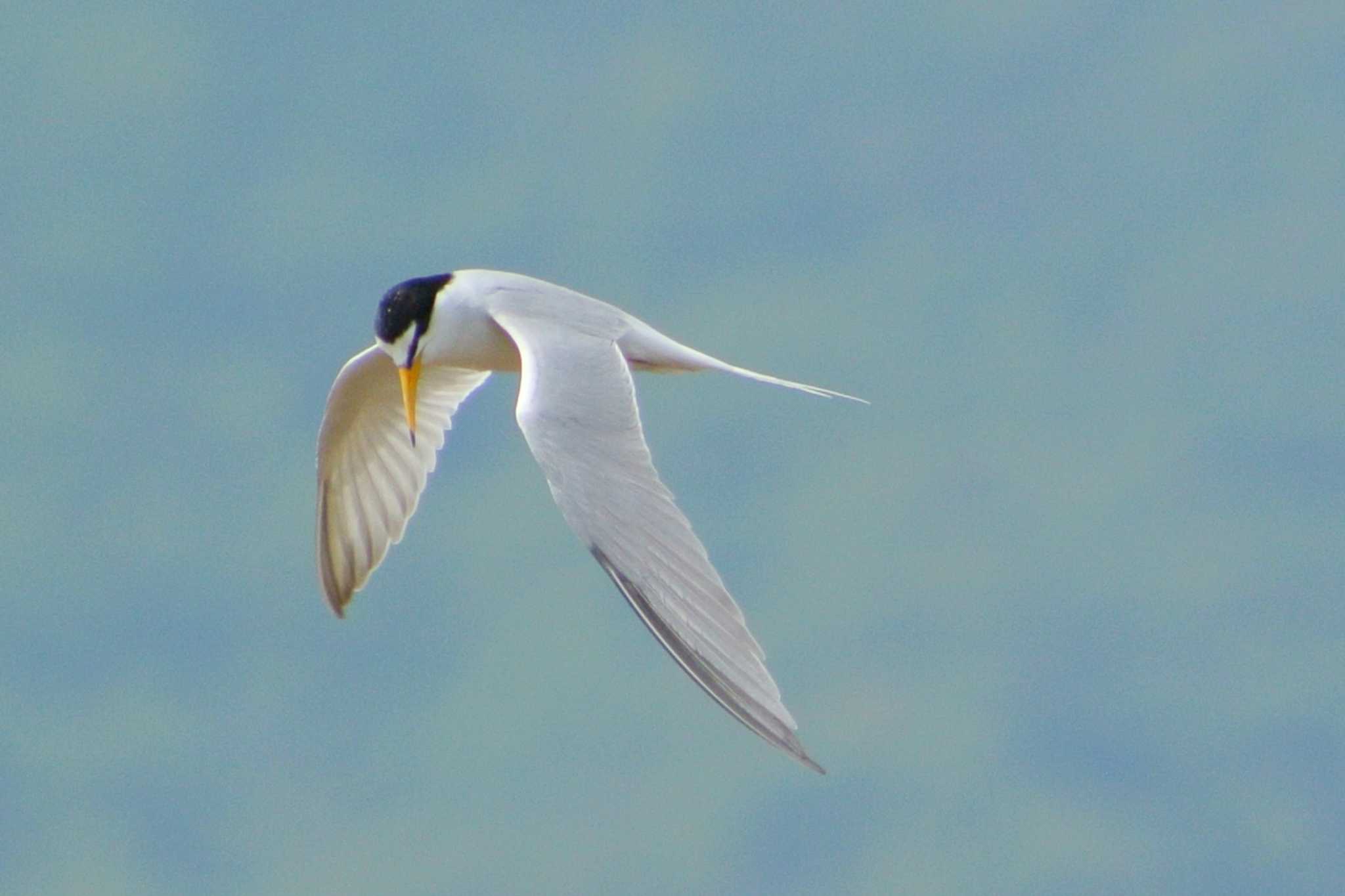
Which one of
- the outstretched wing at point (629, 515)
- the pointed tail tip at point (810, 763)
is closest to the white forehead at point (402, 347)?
the outstretched wing at point (629, 515)

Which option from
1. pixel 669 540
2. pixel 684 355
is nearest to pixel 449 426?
pixel 684 355

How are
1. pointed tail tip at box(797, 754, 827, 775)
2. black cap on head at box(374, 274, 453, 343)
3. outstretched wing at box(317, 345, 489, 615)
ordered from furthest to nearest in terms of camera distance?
outstretched wing at box(317, 345, 489, 615), black cap on head at box(374, 274, 453, 343), pointed tail tip at box(797, 754, 827, 775)

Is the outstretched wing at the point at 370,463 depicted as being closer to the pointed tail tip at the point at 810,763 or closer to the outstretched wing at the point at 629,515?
the outstretched wing at the point at 629,515

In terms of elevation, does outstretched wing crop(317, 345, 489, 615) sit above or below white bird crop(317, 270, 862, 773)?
below

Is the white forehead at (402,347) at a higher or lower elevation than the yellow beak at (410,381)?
higher

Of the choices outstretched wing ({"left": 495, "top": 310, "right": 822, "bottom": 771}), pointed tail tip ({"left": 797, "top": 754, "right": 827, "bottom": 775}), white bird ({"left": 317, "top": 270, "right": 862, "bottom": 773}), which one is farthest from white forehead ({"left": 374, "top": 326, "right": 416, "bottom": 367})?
pointed tail tip ({"left": 797, "top": 754, "right": 827, "bottom": 775})

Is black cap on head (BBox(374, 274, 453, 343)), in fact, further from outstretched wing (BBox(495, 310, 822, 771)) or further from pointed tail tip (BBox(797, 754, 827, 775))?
pointed tail tip (BBox(797, 754, 827, 775))

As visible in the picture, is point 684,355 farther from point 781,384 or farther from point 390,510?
point 390,510

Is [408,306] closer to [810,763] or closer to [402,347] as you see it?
[402,347]

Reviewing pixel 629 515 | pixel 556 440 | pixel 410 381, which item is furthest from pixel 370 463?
pixel 629 515
